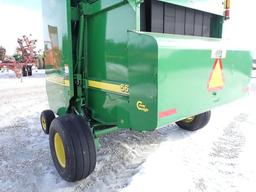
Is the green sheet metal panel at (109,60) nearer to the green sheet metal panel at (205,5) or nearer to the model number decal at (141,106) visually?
the model number decal at (141,106)

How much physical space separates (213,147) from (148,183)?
4.15ft

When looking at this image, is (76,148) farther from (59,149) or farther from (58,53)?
(58,53)

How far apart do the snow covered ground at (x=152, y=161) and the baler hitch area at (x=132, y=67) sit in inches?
11.2

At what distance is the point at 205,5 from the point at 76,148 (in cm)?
202

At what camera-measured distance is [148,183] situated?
2.25 metres

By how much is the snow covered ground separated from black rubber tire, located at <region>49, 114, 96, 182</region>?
15 cm

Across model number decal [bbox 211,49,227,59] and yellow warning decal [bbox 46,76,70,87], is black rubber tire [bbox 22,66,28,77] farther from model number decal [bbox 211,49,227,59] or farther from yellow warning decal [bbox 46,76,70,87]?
model number decal [bbox 211,49,227,59]

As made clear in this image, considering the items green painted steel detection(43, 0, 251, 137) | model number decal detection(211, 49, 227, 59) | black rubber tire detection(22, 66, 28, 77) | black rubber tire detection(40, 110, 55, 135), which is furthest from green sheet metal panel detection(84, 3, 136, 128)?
black rubber tire detection(22, 66, 28, 77)

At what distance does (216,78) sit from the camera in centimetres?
221

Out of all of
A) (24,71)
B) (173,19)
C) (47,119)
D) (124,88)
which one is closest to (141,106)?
(124,88)

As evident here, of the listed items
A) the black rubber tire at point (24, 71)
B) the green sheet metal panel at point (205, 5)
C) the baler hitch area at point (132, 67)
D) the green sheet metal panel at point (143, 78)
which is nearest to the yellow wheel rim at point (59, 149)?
the baler hitch area at point (132, 67)

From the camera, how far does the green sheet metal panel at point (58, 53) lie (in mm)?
2545

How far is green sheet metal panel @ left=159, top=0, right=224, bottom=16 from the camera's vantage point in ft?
7.25

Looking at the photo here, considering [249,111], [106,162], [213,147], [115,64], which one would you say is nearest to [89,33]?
[115,64]
